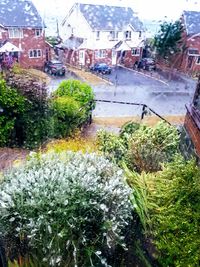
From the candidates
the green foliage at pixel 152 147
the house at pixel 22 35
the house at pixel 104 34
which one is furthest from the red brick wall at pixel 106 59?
the green foliage at pixel 152 147

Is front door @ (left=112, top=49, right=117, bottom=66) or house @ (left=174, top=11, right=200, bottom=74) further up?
house @ (left=174, top=11, right=200, bottom=74)

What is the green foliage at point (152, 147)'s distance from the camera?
2.54m

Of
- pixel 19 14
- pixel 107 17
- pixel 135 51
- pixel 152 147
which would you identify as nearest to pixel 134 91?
pixel 107 17

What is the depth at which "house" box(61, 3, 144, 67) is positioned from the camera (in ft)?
12.5

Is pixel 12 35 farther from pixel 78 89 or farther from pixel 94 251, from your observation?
pixel 94 251

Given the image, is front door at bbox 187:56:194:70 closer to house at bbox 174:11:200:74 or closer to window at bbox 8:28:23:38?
house at bbox 174:11:200:74

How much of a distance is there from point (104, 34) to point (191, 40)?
1193 millimetres

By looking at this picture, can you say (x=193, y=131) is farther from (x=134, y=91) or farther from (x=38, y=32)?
(x=134, y=91)

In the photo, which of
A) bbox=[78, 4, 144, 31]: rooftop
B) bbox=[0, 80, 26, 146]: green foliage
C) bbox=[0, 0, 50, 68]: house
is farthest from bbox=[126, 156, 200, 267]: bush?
bbox=[78, 4, 144, 31]: rooftop

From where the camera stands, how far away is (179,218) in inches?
58.7

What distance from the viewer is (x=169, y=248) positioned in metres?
1.45

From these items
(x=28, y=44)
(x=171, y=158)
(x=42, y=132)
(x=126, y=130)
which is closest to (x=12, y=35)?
(x=28, y=44)

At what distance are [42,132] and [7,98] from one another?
606 mm

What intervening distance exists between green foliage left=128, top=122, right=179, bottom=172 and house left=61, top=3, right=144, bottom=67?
1.26 meters
